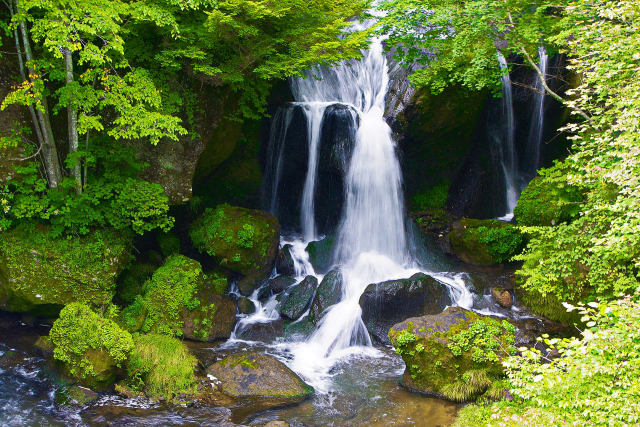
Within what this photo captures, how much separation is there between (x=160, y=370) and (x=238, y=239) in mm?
3913

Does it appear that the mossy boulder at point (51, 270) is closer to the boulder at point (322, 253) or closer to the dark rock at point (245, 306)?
the dark rock at point (245, 306)

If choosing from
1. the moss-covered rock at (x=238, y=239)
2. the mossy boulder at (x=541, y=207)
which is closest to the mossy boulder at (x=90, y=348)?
the moss-covered rock at (x=238, y=239)

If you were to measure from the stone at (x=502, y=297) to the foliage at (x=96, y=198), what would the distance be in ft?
24.4

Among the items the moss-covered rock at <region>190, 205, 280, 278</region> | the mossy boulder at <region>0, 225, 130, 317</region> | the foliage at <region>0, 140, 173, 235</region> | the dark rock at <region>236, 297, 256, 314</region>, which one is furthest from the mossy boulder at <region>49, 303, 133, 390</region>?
the moss-covered rock at <region>190, 205, 280, 278</region>

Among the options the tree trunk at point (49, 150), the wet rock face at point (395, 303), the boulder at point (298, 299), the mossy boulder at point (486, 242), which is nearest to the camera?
the tree trunk at point (49, 150)

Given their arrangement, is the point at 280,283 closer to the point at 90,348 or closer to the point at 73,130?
the point at 90,348

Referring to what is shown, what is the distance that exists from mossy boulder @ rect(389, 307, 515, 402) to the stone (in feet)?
7.75

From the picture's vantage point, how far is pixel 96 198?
879 cm

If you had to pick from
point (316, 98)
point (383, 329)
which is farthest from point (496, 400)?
point (316, 98)

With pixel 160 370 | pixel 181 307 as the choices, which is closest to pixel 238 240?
pixel 181 307

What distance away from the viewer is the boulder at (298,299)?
1028 centimetres

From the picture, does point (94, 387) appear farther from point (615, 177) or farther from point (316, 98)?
point (316, 98)

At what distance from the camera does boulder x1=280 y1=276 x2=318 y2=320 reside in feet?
33.7

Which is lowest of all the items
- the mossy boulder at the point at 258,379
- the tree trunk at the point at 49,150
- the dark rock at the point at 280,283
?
the mossy boulder at the point at 258,379
